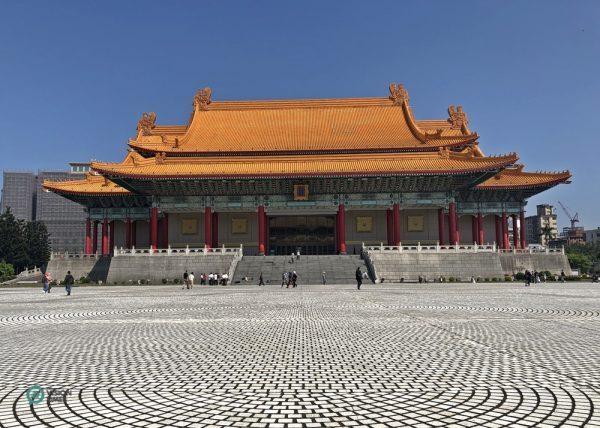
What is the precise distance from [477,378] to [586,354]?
2.90m

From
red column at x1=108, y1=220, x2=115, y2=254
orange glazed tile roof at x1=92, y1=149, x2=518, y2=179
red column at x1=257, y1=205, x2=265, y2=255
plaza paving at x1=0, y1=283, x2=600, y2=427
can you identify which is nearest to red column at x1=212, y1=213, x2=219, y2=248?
red column at x1=257, y1=205, x2=265, y2=255

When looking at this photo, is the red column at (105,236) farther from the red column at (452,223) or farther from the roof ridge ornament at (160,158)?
the red column at (452,223)

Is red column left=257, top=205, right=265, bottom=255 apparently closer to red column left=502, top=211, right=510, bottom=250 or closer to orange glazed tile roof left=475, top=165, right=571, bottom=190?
orange glazed tile roof left=475, top=165, right=571, bottom=190

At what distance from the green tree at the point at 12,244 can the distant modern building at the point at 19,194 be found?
4043 cm

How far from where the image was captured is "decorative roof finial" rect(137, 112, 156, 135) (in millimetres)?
53719

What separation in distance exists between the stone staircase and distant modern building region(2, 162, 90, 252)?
58.8m

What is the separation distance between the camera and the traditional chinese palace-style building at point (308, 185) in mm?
43219

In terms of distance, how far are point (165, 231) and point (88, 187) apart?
9137mm

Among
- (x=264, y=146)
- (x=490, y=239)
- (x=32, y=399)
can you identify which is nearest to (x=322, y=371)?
(x=32, y=399)

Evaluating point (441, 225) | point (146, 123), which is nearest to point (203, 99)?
point (146, 123)

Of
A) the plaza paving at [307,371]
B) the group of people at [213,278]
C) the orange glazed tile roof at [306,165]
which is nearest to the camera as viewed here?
the plaza paving at [307,371]

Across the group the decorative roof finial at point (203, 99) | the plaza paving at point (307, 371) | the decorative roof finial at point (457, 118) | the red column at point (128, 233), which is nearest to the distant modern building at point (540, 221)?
the decorative roof finial at point (457, 118)

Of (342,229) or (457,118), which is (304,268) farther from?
(457,118)

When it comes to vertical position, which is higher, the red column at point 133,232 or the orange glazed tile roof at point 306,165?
the orange glazed tile roof at point 306,165
